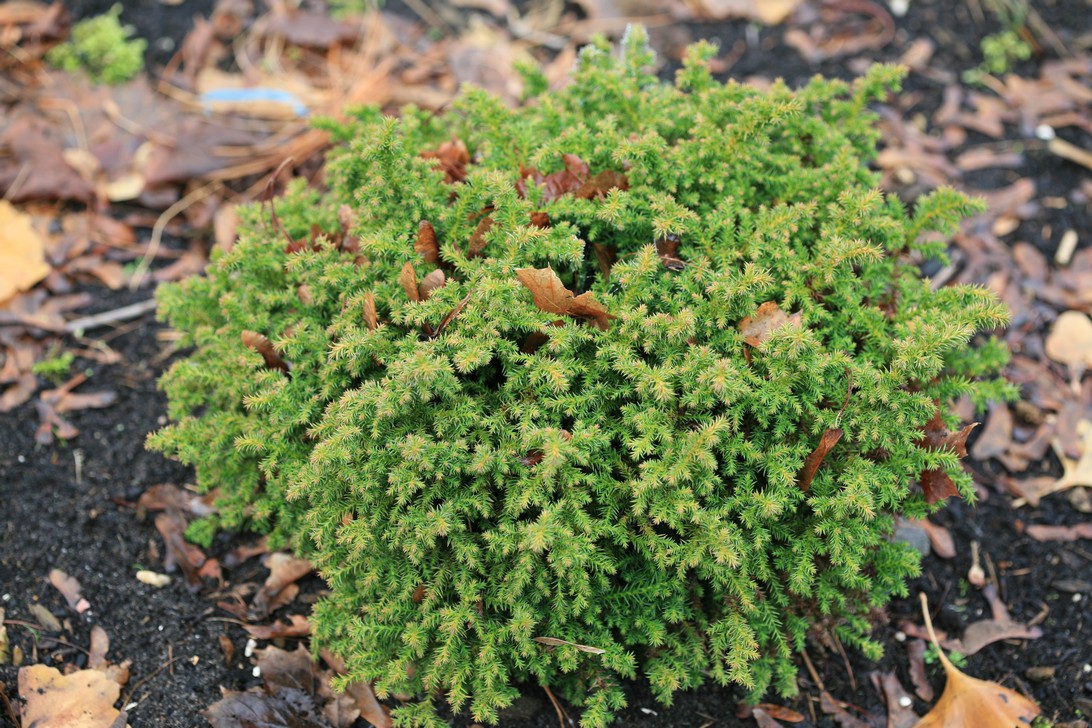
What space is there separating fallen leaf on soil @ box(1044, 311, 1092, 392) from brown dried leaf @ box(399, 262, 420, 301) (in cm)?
299

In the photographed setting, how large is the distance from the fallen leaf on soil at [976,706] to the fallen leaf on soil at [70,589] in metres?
2.85

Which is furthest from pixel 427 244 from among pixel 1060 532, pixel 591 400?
pixel 1060 532

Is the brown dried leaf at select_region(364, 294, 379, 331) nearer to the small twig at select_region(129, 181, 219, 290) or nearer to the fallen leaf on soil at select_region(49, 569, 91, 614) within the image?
the fallen leaf on soil at select_region(49, 569, 91, 614)

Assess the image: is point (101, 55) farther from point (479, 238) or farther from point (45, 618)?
point (479, 238)

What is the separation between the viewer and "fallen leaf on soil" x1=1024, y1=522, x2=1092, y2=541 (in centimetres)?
327

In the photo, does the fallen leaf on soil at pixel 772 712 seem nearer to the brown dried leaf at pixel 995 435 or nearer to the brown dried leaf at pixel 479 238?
the brown dried leaf at pixel 995 435

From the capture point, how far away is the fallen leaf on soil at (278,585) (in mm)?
2914

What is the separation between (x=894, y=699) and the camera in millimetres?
2840

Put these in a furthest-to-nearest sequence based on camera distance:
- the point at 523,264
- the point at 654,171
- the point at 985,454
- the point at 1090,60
Result: 1. the point at 1090,60
2. the point at 985,454
3. the point at 654,171
4. the point at 523,264

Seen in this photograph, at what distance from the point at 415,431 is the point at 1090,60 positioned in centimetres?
470

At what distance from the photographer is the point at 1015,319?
3881 mm

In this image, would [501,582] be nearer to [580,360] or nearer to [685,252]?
[580,360]

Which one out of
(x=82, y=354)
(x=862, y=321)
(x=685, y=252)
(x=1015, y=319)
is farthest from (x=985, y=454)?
(x=82, y=354)

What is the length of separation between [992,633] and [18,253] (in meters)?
4.35
